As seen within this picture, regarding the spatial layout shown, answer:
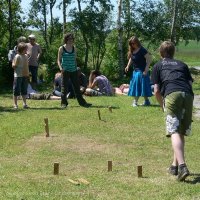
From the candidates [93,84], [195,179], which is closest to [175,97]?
[195,179]

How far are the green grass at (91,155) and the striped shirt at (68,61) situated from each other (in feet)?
3.50

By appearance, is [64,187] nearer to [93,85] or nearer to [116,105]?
[116,105]

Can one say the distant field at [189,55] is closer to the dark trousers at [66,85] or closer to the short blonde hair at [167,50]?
the dark trousers at [66,85]

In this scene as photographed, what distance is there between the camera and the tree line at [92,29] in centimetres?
2112

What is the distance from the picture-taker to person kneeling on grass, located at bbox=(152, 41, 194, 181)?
6.39m

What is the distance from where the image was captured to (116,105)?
13547mm

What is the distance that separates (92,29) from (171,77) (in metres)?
16.1

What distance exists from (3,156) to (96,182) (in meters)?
1.98

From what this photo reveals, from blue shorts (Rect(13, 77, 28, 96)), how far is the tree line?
552cm

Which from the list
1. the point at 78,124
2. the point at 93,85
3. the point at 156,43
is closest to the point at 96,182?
the point at 78,124

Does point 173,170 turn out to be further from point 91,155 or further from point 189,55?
point 189,55

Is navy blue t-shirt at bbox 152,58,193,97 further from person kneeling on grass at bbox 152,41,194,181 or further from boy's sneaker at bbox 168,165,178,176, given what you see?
boy's sneaker at bbox 168,165,178,176

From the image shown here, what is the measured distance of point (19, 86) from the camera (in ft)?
42.6

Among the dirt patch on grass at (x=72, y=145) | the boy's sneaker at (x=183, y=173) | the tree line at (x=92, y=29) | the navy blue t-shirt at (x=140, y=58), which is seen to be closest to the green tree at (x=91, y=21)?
the tree line at (x=92, y=29)
